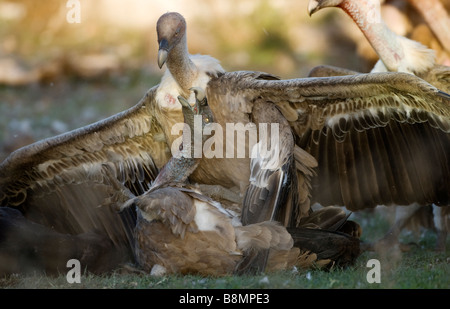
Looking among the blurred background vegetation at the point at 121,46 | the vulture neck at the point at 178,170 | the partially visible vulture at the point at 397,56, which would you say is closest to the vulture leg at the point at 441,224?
the partially visible vulture at the point at 397,56

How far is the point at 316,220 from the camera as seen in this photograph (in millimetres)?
6453

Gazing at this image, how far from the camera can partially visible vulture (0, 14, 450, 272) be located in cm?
596

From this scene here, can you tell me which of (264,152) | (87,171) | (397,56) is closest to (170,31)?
(264,152)

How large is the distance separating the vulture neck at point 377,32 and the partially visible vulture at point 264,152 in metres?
1.44

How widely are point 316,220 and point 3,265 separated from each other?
2.58 metres

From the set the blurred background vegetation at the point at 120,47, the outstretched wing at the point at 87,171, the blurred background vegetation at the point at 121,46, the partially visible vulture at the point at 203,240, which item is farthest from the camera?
the blurred background vegetation at the point at 121,46

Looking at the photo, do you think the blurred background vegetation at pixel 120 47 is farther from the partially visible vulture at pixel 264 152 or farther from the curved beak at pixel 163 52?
the curved beak at pixel 163 52

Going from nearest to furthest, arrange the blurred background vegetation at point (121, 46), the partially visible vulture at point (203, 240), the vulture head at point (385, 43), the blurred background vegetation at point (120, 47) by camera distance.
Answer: the partially visible vulture at point (203, 240), the vulture head at point (385, 43), the blurred background vegetation at point (120, 47), the blurred background vegetation at point (121, 46)

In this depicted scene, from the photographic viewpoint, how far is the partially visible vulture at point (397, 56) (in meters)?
7.41

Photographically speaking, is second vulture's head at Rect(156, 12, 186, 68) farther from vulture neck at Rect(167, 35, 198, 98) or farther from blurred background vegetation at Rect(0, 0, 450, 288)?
blurred background vegetation at Rect(0, 0, 450, 288)

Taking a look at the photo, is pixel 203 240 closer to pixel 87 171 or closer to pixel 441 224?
pixel 87 171

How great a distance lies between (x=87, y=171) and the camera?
7.03 metres

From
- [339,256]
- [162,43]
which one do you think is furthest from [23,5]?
[339,256]

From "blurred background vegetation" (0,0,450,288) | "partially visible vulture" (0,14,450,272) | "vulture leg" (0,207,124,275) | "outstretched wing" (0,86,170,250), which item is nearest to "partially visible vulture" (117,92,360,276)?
"partially visible vulture" (0,14,450,272)
